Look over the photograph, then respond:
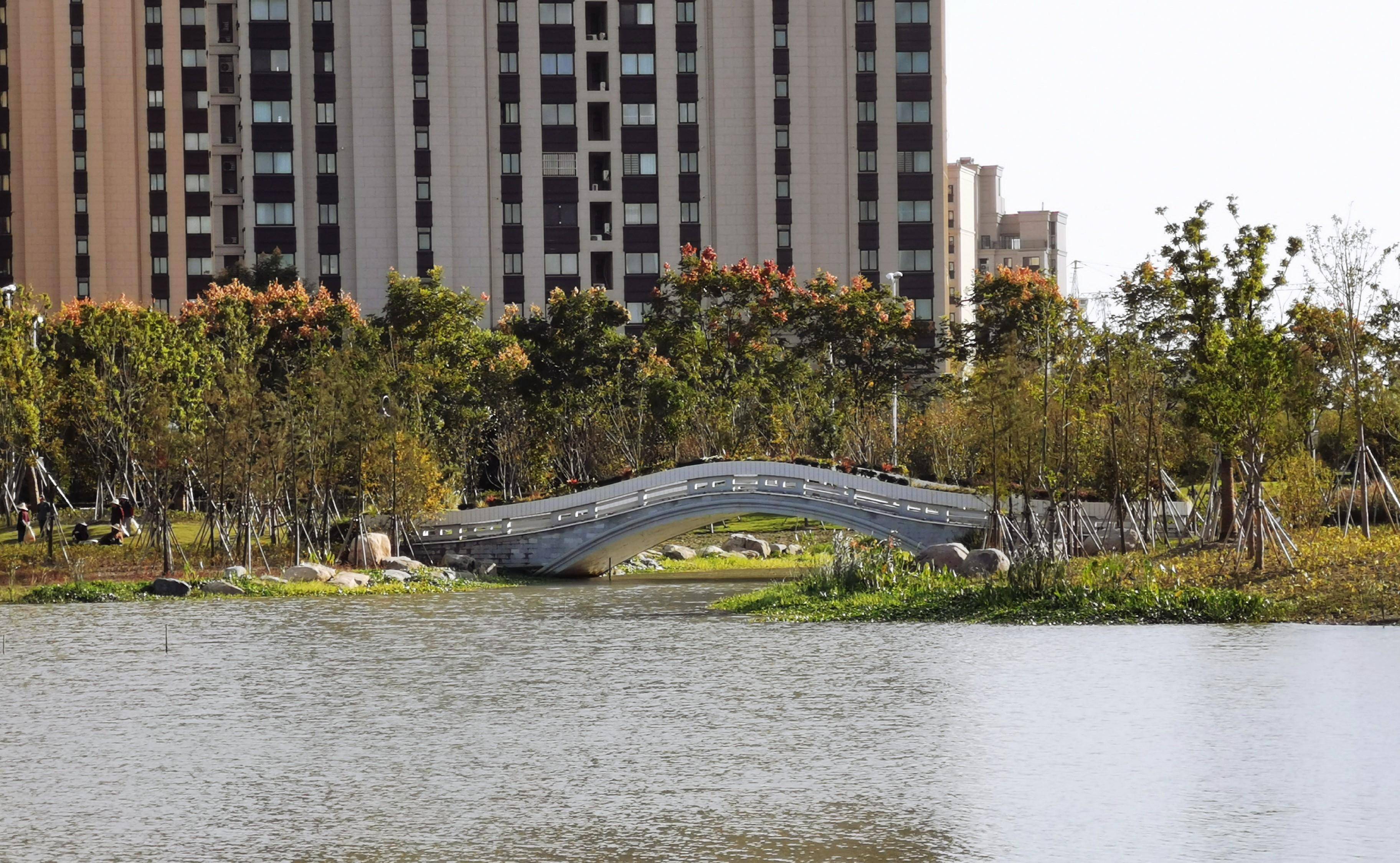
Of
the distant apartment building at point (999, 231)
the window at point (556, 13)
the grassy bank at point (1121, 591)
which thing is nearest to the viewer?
the grassy bank at point (1121, 591)

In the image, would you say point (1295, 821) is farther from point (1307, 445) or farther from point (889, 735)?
point (1307, 445)

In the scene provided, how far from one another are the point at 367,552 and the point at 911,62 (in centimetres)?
→ 5392

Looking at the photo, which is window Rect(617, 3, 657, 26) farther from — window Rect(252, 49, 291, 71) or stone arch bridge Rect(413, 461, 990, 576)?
stone arch bridge Rect(413, 461, 990, 576)

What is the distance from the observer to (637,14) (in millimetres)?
91688

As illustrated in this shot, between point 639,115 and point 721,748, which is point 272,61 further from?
point 721,748

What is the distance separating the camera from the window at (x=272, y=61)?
91375mm

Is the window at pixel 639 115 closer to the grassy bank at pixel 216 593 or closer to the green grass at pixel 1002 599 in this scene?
Answer: the grassy bank at pixel 216 593

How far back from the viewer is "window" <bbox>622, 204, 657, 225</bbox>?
9144 cm

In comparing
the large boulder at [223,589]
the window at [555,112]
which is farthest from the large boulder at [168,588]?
the window at [555,112]

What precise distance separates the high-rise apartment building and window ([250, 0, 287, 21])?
13 cm

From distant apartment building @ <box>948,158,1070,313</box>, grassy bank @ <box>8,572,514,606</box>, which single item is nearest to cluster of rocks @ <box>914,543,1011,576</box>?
grassy bank @ <box>8,572,514,606</box>

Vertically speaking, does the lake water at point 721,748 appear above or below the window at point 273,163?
below

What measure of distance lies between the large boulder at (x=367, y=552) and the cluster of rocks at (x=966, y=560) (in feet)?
54.3

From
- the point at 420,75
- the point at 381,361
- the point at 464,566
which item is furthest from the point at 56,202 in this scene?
the point at 464,566
